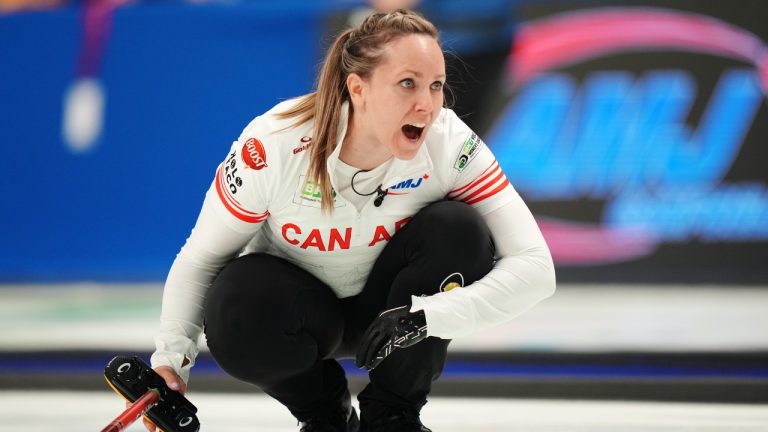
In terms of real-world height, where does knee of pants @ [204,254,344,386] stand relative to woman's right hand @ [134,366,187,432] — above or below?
above

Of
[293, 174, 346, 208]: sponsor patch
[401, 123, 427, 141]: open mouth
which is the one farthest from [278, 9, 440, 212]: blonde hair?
[401, 123, 427, 141]: open mouth

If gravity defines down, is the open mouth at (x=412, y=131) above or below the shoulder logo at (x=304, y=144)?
above

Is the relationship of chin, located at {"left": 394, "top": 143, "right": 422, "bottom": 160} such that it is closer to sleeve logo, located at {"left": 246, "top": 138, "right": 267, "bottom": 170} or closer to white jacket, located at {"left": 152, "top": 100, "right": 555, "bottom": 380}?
white jacket, located at {"left": 152, "top": 100, "right": 555, "bottom": 380}

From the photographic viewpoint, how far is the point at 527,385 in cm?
273

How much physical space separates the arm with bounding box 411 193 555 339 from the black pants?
0.15ft

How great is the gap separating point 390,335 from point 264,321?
10.6 inches

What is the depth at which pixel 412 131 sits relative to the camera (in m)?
1.95

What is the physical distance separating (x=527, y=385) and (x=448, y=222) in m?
0.91

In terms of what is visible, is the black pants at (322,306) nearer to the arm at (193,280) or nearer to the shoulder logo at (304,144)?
the arm at (193,280)

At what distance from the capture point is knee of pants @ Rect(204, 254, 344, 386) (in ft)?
6.48

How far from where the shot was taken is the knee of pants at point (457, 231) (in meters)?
1.98

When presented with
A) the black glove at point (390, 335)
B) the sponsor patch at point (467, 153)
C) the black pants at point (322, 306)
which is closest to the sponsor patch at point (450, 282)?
the black pants at point (322, 306)

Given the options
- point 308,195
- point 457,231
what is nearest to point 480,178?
point 457,231

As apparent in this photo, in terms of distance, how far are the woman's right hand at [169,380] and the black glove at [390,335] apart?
37 cm
